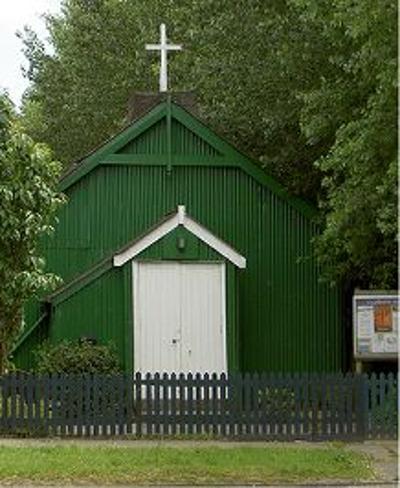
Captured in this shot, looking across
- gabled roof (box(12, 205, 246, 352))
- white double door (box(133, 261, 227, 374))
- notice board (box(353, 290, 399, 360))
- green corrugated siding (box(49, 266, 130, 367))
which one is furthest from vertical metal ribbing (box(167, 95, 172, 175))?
notice board (box(353, 290, 399, 360))

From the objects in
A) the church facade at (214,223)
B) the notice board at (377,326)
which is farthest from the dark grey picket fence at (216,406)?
the church facade at (214,223)

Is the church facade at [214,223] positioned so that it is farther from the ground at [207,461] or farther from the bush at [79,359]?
the ground at [207,461]

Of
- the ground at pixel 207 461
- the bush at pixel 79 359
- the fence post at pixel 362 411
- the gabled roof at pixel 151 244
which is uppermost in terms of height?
the gabled roof at pixel 151 244

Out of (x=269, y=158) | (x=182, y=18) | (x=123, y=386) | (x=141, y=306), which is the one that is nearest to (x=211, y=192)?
(x=269, y=158)

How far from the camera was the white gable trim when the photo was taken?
2034 centimetres

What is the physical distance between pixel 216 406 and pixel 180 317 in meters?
4.59

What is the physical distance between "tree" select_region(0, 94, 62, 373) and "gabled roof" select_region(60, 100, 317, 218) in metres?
5.81

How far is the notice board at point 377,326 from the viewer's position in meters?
18.4

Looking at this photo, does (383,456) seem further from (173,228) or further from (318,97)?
(318,97)

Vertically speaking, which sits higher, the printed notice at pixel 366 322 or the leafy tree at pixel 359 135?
the leafy tree at pixel 359 135

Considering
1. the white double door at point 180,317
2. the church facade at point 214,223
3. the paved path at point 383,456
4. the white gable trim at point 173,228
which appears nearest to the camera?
the paved path at point 383,456

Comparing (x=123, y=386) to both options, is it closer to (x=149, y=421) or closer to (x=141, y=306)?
(x=149, y=421)

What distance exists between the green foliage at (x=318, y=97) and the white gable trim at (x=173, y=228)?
1966mm

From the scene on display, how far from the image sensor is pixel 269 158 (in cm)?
2445
